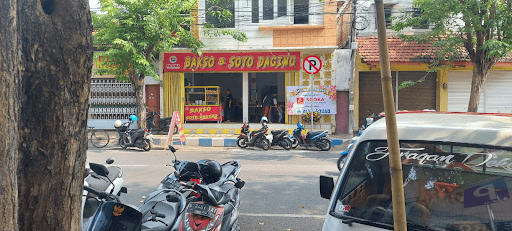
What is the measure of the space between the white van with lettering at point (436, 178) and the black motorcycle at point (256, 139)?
9.60 m

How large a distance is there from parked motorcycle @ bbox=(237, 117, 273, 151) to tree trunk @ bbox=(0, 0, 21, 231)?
10550 millimetres

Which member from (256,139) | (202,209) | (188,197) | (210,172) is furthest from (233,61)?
(202,209)

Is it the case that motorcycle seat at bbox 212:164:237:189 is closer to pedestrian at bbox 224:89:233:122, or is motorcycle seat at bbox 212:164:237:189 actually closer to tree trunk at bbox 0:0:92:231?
tree trunk at bbox 0:0:92:231

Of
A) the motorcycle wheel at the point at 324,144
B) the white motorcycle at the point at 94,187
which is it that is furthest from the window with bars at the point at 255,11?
the white motorcycle at the point at 94,187

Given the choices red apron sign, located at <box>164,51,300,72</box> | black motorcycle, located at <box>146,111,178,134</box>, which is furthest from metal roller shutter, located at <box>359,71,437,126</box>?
black motorcycle, located at <box>146,111,178,134</box>

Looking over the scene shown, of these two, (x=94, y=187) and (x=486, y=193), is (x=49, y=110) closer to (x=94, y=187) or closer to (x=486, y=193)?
(x=486, y=193)

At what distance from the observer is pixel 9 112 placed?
175 centimetres

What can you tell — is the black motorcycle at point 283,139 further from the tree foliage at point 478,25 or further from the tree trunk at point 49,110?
the tree trunk at point 49,110

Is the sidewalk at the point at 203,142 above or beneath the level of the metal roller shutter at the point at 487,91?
beneath

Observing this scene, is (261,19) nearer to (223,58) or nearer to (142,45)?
(223,58)

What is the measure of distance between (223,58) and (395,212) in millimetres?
14319

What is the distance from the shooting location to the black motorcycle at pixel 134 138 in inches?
486

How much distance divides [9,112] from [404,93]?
15619mm

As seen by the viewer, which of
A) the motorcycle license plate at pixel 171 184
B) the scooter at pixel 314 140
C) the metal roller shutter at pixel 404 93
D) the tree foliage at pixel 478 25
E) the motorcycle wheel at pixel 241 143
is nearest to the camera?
the motorcycle license plate at pixel 171 184
